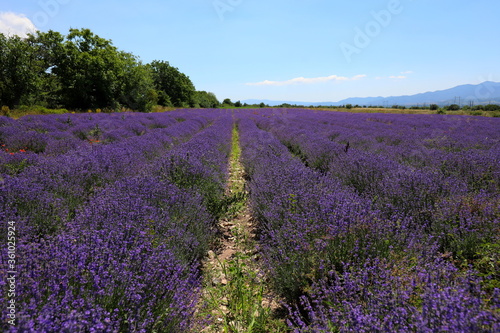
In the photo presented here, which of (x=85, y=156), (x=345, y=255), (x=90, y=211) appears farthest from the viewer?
(x=85, y=156)

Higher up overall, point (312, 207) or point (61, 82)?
point (61, 82)

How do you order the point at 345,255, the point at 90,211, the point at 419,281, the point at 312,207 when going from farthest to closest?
Result: the point at 312,207, the point at 90,211, the point at 345,255, the point at 419,281

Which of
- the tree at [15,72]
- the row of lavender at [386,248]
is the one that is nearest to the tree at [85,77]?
the tree at [15,72]

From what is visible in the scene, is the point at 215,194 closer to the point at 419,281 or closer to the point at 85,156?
the point at 85,156

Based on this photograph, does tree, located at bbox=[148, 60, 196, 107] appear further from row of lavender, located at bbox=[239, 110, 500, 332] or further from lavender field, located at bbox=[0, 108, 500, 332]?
row of lavender, located at bbox=[239, 110, 500, 332]

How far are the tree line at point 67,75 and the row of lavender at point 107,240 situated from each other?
2084 centimetres

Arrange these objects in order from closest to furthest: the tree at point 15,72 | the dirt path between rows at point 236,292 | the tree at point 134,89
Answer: the dirt path between rows at point 236,292 → the tree at point 15,72 → the tree at point 134,89

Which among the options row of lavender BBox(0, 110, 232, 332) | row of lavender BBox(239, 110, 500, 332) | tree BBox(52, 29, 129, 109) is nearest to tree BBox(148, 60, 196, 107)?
tree BBox(52, 29, 129, 109)

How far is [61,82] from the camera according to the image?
25344mm

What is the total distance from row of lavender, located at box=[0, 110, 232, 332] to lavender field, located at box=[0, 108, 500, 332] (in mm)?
15

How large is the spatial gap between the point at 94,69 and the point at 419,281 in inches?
1163

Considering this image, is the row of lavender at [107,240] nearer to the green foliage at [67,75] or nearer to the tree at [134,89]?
the green foliage at [67,75]

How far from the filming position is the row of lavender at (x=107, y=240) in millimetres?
1497

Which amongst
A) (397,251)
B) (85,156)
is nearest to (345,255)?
(397,251)
